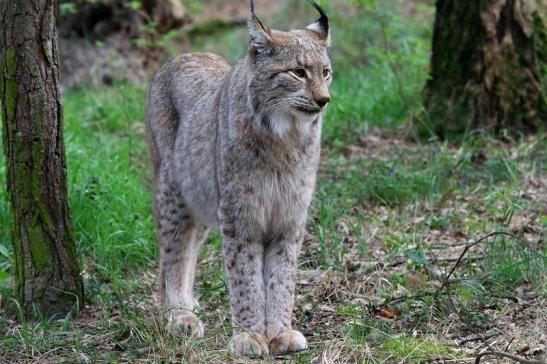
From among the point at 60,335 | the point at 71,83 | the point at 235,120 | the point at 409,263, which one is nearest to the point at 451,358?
the point at 409,263

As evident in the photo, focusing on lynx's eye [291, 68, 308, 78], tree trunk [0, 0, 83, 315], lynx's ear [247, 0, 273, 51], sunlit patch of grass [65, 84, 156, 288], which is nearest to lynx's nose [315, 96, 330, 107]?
lynx's eye [291, 68, 308, 78]

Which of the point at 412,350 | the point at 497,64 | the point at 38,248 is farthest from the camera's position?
the point at 497,64

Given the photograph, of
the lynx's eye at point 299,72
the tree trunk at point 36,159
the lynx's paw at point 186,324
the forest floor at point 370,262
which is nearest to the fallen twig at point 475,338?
the forest floor at point 370,262

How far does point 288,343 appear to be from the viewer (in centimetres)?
471

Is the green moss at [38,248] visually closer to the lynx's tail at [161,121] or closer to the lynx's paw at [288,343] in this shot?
the lynx's tail at [161,121]

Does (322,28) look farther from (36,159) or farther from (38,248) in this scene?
(38,248)

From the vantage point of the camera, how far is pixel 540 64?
772 centimetres

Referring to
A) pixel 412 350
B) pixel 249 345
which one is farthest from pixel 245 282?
pixel 412 350

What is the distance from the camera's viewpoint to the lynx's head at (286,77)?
15.5ft

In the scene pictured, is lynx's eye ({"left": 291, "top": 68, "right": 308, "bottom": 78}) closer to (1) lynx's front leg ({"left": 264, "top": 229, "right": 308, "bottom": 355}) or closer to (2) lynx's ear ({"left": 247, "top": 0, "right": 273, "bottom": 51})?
(2) lynx's ear ({"left": 247, "top": 0, "right": 273, "bottom": 51})

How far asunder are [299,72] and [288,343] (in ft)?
4.56

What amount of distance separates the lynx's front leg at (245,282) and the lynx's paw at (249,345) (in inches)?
1.6

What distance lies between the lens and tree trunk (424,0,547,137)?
760cm

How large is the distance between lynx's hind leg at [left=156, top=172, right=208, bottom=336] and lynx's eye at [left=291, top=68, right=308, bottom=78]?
1319mm
